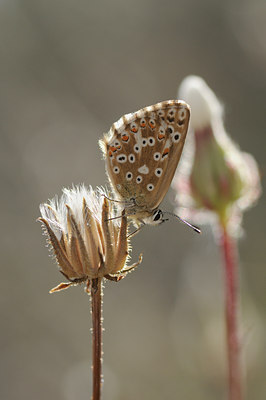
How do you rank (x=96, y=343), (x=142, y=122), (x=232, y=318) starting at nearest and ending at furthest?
(x=96, y=343) → (x=142, y=122) → (x=232, y=318)

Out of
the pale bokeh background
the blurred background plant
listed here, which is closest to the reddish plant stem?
the blurred background plant

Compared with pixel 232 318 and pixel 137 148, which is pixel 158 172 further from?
pixel 232 318

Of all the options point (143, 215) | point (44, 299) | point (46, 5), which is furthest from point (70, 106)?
point (143, 215)

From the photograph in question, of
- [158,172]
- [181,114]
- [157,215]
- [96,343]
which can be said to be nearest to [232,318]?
[157,215]

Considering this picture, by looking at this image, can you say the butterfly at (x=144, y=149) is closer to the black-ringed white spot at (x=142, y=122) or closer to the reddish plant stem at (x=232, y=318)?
the black-ringed white spot at (x=142, y=122)

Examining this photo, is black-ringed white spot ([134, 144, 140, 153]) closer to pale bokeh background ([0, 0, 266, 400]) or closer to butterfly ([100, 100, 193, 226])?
butterfly ([100, 100, 193, 226])

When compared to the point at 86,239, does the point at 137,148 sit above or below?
above

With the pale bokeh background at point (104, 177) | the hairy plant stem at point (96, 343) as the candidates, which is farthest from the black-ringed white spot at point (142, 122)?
the pale bokeh background at point (104, 177)
